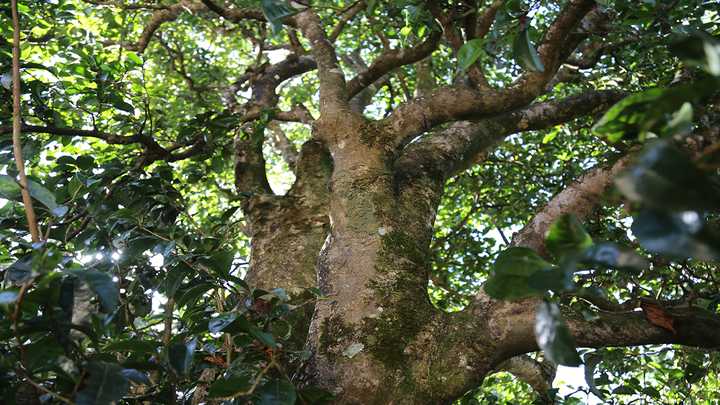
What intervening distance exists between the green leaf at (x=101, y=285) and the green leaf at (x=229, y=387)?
358 millimetres

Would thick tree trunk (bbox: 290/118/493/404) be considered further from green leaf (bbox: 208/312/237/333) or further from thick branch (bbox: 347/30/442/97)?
thick branch (bbox: 347/30/442/97)

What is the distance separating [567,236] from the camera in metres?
0.84

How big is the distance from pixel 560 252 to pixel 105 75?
238 cm

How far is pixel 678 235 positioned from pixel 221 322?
3.40 feet

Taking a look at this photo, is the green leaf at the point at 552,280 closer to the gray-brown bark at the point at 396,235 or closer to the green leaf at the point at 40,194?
the gray-brown bark at the point at 396,235

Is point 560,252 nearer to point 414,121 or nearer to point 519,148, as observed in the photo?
point 414,121

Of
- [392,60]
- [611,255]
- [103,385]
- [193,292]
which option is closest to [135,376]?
[103,385]

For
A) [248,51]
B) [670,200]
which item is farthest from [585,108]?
[248,51]

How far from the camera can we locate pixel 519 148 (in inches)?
212

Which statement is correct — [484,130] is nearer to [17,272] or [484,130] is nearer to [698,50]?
[17,272]

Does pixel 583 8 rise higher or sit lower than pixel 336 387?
higher

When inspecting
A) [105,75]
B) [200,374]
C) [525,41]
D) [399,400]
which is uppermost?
[105,75]

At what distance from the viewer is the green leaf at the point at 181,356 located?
4.22 feet

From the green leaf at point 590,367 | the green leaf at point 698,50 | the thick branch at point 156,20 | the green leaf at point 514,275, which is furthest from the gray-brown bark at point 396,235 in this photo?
the thick branch at point 156,20
